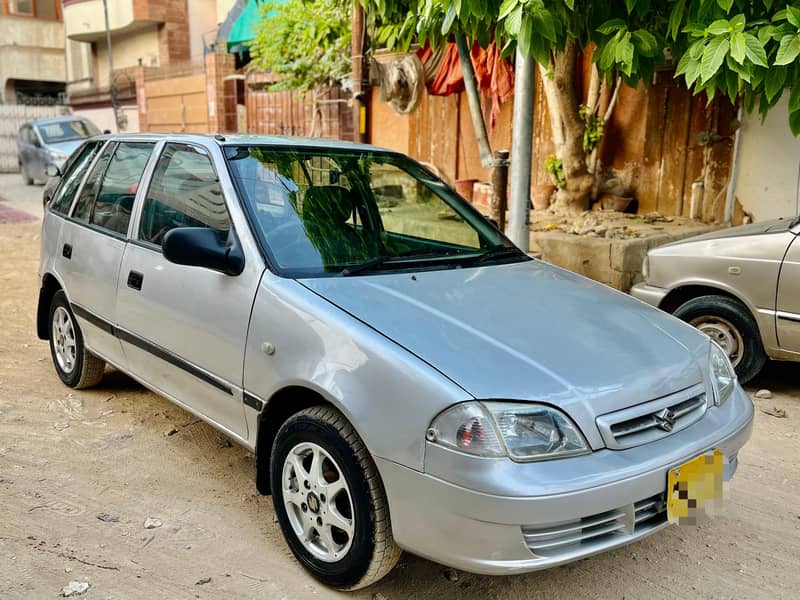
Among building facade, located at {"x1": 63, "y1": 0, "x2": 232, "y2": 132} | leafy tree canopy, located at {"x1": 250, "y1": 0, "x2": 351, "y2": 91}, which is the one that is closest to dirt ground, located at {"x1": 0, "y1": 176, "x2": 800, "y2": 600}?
leafy tree canopy, located at {"x1": 250, "y1": 0, "x2": 351, "y2": 91}

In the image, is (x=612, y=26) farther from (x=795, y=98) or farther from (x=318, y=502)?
(x=318, y=502)

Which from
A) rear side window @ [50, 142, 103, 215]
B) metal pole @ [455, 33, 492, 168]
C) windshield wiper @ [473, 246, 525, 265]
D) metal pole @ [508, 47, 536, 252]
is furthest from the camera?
metal pole @ [455, 33, 492, 168]

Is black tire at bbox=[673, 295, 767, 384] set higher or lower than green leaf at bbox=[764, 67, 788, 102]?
lower

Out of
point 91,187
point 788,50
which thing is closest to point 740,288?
point 788,50

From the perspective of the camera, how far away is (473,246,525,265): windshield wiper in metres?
3.53

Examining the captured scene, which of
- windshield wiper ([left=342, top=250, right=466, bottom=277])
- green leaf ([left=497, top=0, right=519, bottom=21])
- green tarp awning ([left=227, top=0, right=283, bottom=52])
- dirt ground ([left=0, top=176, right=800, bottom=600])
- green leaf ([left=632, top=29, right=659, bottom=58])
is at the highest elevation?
green tarp awning ([left=227, top=0, right=283, bottom=52])

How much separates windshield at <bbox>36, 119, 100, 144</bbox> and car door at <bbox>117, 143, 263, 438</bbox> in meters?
15.7

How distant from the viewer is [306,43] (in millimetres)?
12250

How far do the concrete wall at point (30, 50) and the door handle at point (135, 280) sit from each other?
100ft

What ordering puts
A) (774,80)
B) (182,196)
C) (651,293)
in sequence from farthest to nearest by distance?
(651,293), (774,80), (182,196)

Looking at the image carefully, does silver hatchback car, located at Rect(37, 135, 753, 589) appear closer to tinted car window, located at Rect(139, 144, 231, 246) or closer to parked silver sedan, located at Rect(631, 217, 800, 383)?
tinted car window, located at Rect(139, 144, 231, 246)

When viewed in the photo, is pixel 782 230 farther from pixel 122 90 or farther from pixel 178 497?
pixel 122 90

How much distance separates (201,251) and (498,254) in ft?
4.75

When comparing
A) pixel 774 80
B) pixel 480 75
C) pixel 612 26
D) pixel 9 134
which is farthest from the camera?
pixel 9 134
